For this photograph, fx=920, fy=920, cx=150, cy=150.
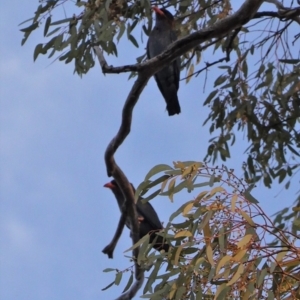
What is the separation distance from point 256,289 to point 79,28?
228cm

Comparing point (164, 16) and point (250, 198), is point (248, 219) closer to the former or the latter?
point (250, 198)

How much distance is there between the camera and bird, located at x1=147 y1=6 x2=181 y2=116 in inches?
234

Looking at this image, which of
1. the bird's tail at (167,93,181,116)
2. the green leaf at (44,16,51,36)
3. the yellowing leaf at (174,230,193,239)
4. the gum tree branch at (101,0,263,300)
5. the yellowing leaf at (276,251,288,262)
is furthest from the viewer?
the bird's tail at (167,93,181,116)

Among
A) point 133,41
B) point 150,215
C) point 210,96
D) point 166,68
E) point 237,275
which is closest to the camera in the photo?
point 237,275

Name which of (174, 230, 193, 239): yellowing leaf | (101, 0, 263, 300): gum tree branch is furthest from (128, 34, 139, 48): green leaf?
(174, 230, 193, 239): yellowing leaf

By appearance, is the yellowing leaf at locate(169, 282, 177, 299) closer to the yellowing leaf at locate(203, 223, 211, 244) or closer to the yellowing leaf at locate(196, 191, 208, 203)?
the yellowing leaf at locate(203, 223, 211, 244)

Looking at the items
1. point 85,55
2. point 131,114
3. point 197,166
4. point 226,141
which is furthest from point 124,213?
point 226,141

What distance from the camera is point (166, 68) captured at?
5.92 metres

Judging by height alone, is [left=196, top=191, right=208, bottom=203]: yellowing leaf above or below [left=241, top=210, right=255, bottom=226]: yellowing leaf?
above

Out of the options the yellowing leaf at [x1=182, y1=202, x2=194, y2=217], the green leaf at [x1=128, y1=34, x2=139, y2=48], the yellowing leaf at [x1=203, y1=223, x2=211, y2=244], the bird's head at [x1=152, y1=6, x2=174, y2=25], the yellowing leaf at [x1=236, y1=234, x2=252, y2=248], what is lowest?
the yellowing leaf at [x1=236, y1=234, x2=252, y2=248]

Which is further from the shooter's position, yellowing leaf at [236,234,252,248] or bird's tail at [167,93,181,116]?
bird's tail at [167,93,181,116]

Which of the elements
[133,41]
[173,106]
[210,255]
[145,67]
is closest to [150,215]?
[173,106]

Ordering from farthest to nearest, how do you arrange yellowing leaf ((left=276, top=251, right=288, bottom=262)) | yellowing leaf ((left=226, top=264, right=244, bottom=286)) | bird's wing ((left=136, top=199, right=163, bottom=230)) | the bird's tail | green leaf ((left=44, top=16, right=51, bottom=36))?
the bird's tail, bird's wing ((left=136, top=199, right=163, bottom=230)), green leaf ((left=44, top=16, right=51, bottom=36)), yellowing leaf ((left=276, top=251, right=288, bottom=262)), yellowing leaf ((left=226, top=264, right=244, bottom=286))

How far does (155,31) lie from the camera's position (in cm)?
601
